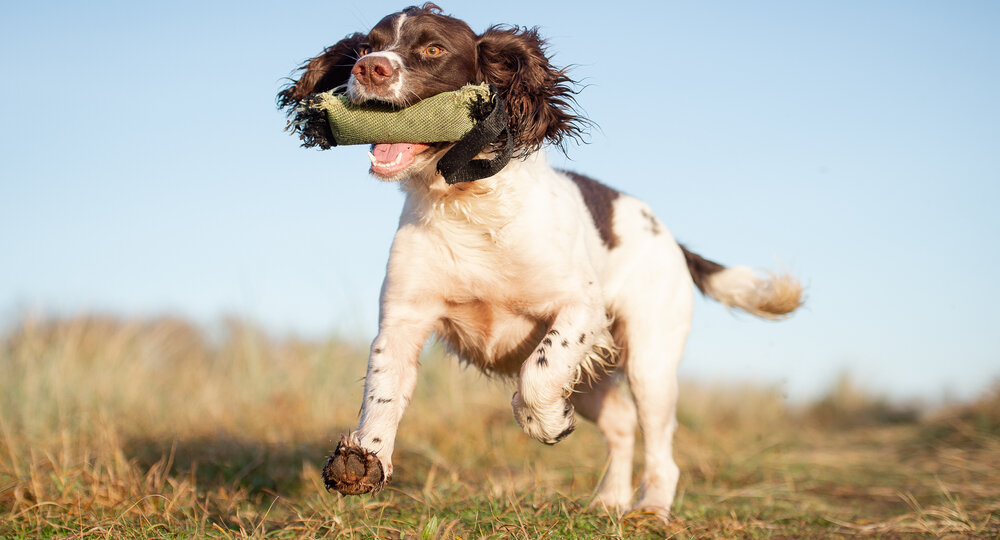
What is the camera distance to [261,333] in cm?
849

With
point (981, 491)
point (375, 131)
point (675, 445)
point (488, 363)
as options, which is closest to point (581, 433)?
point (675, 445)

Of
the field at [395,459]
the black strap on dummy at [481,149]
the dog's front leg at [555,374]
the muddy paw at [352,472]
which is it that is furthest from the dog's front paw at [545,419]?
the black strap on dummy at [481,149]

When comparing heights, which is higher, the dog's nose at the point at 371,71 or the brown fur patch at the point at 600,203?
the dog's nose at the point at 371,71

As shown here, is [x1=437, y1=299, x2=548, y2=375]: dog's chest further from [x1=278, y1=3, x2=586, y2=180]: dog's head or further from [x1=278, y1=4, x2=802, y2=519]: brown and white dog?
[x1=278, y1=3, x2=586, y2=180]: dog's head

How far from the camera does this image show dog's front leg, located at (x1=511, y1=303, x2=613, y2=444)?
3.16 meters

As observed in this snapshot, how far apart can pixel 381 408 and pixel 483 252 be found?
0.78 m

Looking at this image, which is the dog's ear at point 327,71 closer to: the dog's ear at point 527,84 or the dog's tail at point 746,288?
the dog's ear at point 527,84

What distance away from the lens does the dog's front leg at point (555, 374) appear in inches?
124

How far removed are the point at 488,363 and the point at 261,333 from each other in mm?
5227

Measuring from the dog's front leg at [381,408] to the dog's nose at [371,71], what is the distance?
91 cm

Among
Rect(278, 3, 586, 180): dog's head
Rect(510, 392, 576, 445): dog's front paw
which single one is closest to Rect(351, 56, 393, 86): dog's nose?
Rect(278, 3, 586, 180): dog's head

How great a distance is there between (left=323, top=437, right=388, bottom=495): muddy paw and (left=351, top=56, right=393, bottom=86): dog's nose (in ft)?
4.23

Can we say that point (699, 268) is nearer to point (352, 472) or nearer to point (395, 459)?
point (395, 459)

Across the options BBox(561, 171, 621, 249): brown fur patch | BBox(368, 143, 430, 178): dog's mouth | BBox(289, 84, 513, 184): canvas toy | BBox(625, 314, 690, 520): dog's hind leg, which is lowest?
BBox(625, 314, 690, 520): dog's hind leg
